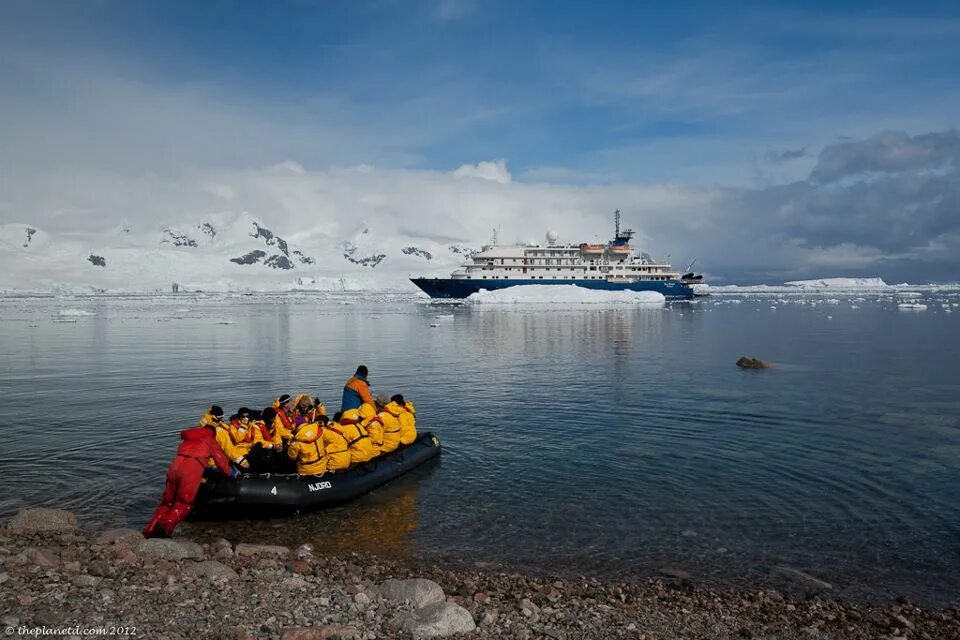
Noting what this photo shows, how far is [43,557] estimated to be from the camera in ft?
22.3

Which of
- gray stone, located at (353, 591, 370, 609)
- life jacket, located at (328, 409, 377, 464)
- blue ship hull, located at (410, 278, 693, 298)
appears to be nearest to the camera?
gray stone, located at (353, 591, 370, 609)

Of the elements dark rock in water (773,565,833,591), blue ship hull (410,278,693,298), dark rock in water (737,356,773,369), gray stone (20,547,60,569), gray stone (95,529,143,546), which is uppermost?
blue ship hull (410,278,693,298)

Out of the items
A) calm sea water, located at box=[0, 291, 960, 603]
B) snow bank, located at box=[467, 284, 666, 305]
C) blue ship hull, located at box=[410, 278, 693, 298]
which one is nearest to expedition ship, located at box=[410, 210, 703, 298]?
blue ship hull, located at box=[410, 278, 693, 298]

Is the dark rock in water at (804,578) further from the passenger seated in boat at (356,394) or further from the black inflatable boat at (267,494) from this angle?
the passenger seated in boat at (356,394)

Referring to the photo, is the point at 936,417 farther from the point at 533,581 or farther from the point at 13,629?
the point at 13,629

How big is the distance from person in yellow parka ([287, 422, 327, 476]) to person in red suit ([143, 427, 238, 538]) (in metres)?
1.20

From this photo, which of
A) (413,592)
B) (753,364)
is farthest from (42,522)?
(753,364)

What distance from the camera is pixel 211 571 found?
6668 millimetres

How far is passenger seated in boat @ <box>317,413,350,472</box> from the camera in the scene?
10234 mm

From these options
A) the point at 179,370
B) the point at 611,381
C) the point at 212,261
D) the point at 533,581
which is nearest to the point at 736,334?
the point at 611,381

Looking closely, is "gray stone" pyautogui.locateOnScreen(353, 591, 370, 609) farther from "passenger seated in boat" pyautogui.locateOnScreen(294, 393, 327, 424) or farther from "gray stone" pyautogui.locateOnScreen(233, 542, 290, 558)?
"passenger seated in boat" pyautogui.locateOnScreen(294, 393, 327, 424)

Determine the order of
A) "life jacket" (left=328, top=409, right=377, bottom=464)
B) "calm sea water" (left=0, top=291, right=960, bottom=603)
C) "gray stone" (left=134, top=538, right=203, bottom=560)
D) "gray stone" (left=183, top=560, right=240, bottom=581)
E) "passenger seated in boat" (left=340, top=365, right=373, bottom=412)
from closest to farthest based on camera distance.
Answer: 1. "gray stone" (left=183, top=560, right=240, bottom=581)
2. "gray stone" (left=134, top=538, right=203, bottom=560)
3. "calm sea water" (left=0, top=291, right=960, bottom=603)
4. "life jacket" (left=328, top=409, right=377, bottom=464)
5. "passenger seated in boat" (left=340, top=365, right=373, bottom=412)

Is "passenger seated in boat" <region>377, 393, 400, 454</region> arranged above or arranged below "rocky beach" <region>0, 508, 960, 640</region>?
above

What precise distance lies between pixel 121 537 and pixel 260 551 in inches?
63.9
